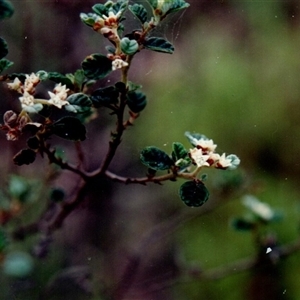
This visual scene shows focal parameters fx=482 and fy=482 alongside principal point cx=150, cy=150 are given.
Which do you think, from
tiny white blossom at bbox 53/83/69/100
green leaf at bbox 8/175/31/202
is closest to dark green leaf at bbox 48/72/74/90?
tiny white blossom at bbox 53/83/69/100

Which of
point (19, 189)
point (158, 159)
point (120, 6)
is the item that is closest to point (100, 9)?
point (120, 6)

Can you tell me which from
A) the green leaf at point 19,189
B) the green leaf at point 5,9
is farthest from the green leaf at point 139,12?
the green leaf at point 19,189

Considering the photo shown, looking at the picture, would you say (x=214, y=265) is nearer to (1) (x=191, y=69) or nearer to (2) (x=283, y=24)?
(1) (x=191, y=69)

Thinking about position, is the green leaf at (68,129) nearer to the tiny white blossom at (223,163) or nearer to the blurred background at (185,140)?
the tiny white blossom at (223,163)

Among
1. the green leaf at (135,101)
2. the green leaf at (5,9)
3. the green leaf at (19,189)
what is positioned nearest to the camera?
the green leaf at (5,9)

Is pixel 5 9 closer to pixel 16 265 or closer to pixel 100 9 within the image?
pixel 100 9
